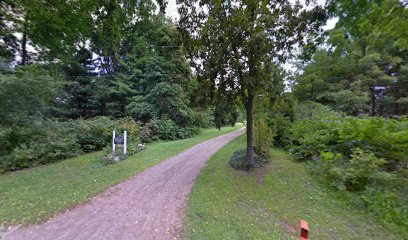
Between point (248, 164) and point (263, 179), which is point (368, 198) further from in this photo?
point (248, 164)

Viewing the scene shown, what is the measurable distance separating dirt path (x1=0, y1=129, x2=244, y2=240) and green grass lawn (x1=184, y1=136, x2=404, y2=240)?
0.42 m

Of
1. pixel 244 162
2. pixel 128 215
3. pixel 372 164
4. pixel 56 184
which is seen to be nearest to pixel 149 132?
pixel 56 184

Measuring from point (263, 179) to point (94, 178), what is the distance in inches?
222

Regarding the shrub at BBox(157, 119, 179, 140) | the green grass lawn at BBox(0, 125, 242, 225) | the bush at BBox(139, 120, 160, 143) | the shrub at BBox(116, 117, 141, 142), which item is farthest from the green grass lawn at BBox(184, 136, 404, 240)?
the shrub at BBox(157, 119, 179, 140)

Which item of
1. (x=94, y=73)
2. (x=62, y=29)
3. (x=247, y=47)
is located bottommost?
(x=247, y=47)

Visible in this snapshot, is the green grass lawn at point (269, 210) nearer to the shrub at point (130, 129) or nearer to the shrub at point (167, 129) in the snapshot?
the shrub at point (130, 129)

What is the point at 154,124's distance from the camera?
15.8 m

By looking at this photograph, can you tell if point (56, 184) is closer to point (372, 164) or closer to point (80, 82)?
point (372, 164)

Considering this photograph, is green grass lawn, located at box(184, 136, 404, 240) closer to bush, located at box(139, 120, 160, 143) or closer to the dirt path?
the dirt path

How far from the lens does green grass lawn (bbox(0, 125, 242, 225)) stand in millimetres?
4242

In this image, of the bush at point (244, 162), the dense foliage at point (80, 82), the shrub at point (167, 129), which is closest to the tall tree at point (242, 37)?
the dense foliage at point (80, 82)

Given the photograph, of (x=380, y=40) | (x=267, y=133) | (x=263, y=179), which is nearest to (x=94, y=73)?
(x=267, y=133)

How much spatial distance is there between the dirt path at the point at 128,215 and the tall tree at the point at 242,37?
3.62 meters

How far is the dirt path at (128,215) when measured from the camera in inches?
135
